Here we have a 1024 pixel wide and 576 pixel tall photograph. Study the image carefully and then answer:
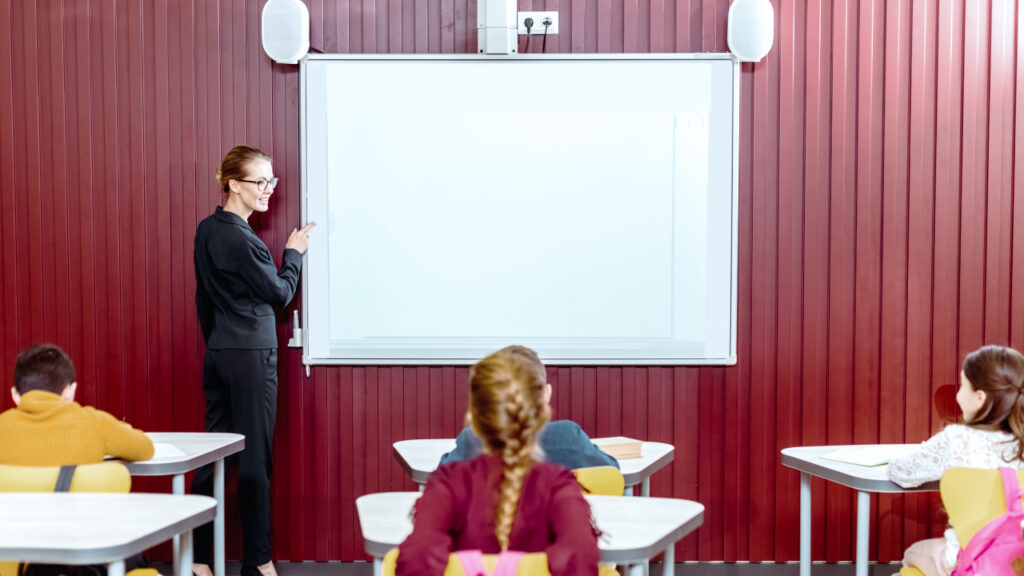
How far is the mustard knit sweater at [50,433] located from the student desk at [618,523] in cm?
80

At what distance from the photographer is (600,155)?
3.35 metres

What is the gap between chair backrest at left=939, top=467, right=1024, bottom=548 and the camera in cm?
204

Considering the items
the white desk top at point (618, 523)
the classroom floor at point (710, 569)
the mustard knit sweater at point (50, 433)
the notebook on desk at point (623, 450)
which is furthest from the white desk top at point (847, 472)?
the mustard knit sweater at point (50, 433)

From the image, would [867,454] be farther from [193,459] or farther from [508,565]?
[193,459]

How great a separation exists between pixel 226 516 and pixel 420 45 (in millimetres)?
2223

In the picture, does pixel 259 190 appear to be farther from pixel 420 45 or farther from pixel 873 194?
pixel 873 194

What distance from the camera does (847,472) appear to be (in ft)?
7.83

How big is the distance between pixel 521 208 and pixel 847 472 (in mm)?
1663

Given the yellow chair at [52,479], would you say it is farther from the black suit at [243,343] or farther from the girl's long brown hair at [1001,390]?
the girl's long brown hair at [1001,390]

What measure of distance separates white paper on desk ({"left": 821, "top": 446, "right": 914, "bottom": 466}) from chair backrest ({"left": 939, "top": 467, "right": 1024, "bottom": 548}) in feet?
1.35

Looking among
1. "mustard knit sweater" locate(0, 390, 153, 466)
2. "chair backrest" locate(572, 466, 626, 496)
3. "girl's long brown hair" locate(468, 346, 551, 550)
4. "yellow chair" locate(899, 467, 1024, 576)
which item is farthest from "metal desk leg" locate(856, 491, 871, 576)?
"mustard knit sweater" locate(0, 390, 153, 466)

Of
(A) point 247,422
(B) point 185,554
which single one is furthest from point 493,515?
(A) point 247,422

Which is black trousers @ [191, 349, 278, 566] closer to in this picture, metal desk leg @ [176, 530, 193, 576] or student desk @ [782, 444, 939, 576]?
metal desk leg @ [176, 530, 193, 576]

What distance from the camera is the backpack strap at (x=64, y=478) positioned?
6.67 feet
